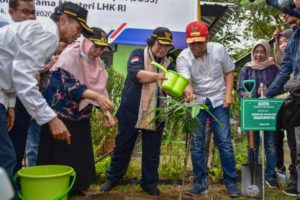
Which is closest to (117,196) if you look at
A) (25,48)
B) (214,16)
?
(25,48)

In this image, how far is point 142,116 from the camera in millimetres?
3857

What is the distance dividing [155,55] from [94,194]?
59.3 inches

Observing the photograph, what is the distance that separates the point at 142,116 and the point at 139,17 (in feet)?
6.15

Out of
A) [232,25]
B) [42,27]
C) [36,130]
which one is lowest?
[36,130]

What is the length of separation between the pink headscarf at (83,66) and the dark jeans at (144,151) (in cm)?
54

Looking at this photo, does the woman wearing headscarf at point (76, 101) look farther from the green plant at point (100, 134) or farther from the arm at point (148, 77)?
the green plant at point (100, 134)

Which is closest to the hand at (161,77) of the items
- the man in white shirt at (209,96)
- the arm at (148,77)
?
the arm at (148,77)

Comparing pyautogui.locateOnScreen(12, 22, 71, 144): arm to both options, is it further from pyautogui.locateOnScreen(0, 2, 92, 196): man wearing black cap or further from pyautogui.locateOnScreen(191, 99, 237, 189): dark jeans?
pyautogui.locateOnScreen(191, 99, 237, 189): dark jeans

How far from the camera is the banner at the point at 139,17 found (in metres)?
5.22

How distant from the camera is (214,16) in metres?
5.93

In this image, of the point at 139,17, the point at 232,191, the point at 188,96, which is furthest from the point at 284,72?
the point at 139,17

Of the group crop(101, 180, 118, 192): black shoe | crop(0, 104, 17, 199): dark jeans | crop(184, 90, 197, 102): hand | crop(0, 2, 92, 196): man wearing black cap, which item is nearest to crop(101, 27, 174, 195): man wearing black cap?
crop(101, 180, 118, 192): black shoe

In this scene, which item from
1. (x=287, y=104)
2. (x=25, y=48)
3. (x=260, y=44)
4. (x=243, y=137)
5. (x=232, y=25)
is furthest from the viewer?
(x=232, y=25)

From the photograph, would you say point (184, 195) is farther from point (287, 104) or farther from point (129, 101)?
point (287, 104)
